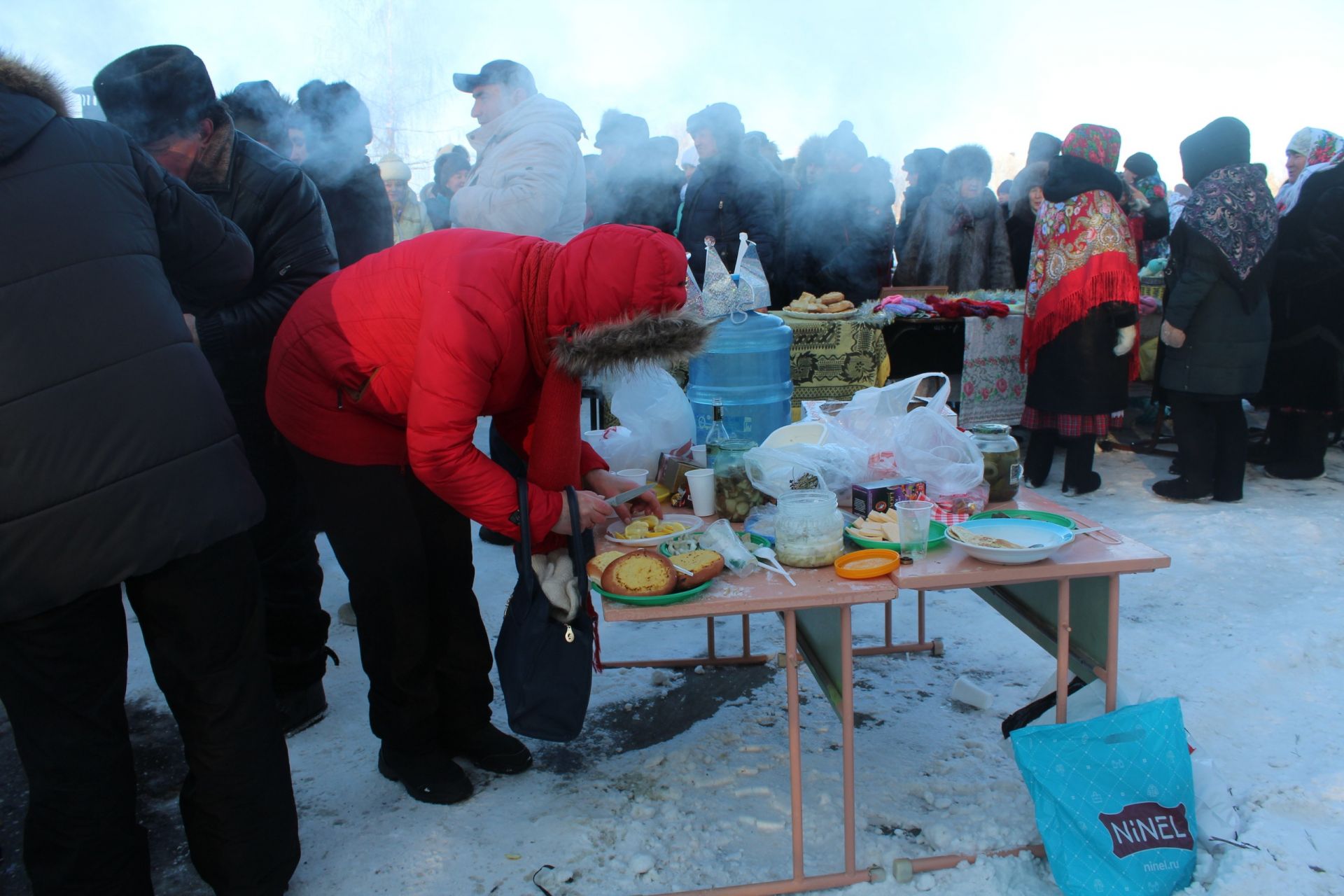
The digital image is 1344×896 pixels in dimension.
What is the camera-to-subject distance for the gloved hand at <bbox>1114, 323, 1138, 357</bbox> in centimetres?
471

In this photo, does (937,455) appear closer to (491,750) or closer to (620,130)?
(491,750)

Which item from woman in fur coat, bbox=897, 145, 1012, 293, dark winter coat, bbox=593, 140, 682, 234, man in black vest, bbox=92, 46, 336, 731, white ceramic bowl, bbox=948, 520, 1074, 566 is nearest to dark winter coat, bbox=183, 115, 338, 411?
man in black vest, bbox=92, 46, 336, 731

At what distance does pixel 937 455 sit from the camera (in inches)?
94.3

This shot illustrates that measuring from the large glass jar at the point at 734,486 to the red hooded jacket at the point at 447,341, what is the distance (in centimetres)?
47

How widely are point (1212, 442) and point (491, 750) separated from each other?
432 cm

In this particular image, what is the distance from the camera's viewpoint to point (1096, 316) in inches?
184

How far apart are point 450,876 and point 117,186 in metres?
1.74

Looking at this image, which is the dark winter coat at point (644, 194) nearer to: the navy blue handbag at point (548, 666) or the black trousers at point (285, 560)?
the black trousers at point (285, 560)

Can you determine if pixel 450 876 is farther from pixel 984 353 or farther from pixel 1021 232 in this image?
pixel 1021 232

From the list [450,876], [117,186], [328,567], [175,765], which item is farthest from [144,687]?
[117,186]

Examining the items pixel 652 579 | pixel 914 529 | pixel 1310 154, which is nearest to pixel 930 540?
pixel 914 529

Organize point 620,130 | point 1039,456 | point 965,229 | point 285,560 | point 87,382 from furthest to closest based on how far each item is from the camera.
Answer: point 965,229, point 620,130, point 1039,456, point 285,560, point 87,382

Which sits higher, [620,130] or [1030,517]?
[620,130]

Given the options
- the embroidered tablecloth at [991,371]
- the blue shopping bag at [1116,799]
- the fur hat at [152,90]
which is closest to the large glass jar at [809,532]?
the blue shopping bag at [1116,799]
